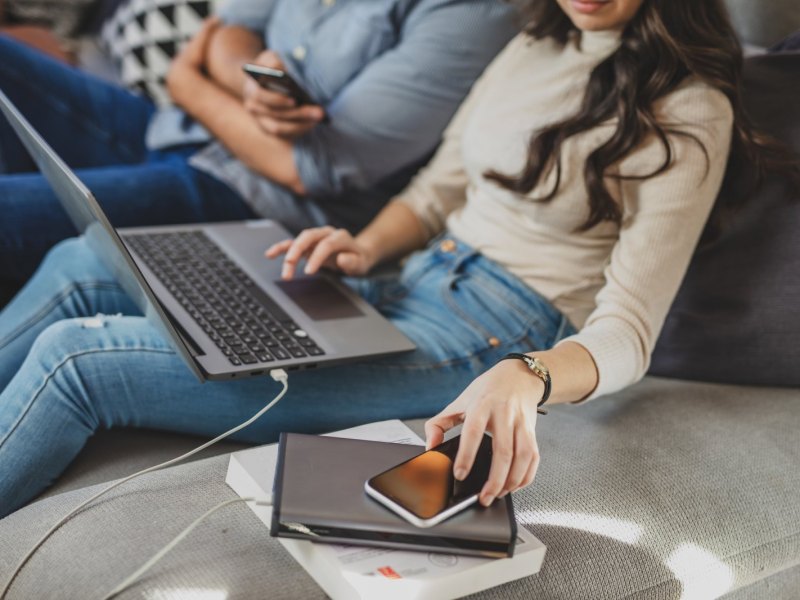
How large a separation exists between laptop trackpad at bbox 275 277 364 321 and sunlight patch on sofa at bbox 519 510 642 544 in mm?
371

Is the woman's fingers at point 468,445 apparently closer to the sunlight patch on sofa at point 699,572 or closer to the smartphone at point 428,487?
the smartphone at point 428,487

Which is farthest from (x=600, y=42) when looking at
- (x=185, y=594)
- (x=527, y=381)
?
(x=185, y=594)

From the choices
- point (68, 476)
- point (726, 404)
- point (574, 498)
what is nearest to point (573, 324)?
point (726, 404)

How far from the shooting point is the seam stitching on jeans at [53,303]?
1.13 m

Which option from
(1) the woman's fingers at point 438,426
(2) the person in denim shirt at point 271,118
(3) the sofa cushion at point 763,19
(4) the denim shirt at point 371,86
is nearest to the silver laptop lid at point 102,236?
(1) the woman's fingers at point 438,426

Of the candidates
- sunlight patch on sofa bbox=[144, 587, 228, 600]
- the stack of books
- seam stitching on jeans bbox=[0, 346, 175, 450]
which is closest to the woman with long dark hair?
seam stitching on jeans bbox=[0, 346, 175, 450]

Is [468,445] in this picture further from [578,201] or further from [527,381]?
[578,201]

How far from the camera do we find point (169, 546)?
2.48 feet

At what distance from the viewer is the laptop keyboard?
1.01 metres

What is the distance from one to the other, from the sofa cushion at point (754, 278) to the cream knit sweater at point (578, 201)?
111 mm

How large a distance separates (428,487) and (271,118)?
922 millimetres

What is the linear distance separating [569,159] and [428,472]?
531 millimetres

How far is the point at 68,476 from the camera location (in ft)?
3.22

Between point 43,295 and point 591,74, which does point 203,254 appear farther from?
point 591,74
